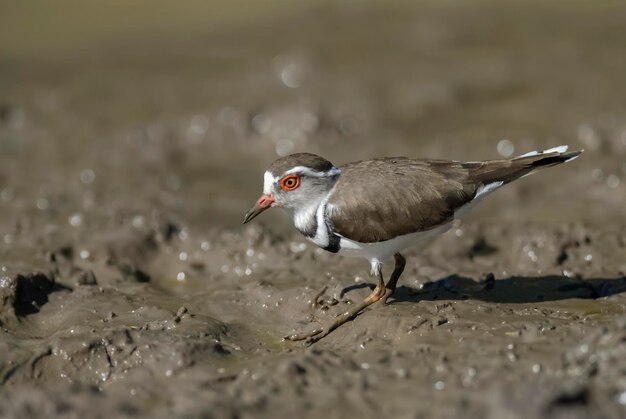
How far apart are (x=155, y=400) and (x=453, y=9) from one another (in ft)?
39.9

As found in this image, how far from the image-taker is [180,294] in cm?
921

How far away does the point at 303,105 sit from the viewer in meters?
13.8

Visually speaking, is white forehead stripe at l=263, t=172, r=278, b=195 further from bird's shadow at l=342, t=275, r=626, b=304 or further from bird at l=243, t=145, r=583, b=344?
bird's shadow at l=342, t=275, r=626, b=304

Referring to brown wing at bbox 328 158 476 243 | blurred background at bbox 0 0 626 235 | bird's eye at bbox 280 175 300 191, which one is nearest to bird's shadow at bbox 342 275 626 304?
brown wing at bbox 328 158 476 243

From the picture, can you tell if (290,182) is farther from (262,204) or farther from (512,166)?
(512,166)

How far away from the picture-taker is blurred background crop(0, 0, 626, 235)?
11625mm

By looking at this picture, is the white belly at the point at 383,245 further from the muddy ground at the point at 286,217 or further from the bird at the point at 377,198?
the muddy ground at the point at 286,217

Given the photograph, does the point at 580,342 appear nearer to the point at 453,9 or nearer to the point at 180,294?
the point at 180,294

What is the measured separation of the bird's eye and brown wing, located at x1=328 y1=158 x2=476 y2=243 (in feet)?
1.09

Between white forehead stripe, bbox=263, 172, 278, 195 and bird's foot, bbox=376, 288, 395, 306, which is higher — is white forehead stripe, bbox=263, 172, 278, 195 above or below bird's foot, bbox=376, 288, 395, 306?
above

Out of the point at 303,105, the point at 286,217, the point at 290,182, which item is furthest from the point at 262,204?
the point at 303,105

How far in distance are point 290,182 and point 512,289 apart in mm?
2384

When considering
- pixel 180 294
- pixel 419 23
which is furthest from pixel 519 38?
pixel 180 294

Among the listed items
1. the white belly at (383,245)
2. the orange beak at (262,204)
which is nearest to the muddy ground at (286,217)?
the white belly at (383,245)
